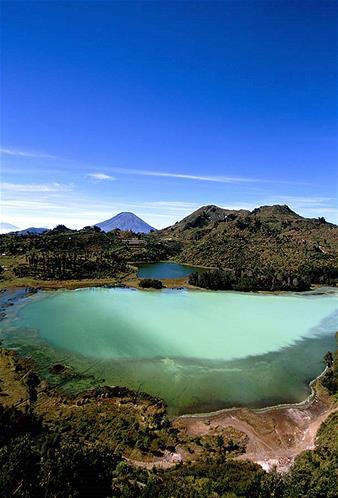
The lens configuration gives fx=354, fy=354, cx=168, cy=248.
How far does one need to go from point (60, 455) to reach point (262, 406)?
19.4 m

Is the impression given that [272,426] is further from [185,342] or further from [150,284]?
[150,284]

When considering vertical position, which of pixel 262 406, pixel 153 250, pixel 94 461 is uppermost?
pixel 153 250

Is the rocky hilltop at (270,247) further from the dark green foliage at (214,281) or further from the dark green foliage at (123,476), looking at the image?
the dark green foliage at (123,476)

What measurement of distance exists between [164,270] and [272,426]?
84.2 m

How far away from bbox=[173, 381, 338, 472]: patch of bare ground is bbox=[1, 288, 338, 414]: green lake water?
5.06 ft

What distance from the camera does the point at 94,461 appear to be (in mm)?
19406

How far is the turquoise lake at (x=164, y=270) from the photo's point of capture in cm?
10212

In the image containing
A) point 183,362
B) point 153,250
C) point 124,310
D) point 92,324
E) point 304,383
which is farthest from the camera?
point 153,250

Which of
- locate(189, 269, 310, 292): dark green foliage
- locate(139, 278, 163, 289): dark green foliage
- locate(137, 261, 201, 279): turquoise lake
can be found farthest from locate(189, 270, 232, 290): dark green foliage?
locate(137, 261, 201, 279): turquoise lake

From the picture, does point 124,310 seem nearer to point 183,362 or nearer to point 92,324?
point 92,324

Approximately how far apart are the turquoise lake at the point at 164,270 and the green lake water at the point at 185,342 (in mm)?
29372

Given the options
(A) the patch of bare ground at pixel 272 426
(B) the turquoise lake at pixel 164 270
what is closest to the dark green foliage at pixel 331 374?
(A) the patch of bare ground at pixel 272 426

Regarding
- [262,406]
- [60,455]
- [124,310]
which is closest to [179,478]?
[60,455]

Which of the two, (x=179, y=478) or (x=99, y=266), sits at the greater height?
(x=99, y=266)
